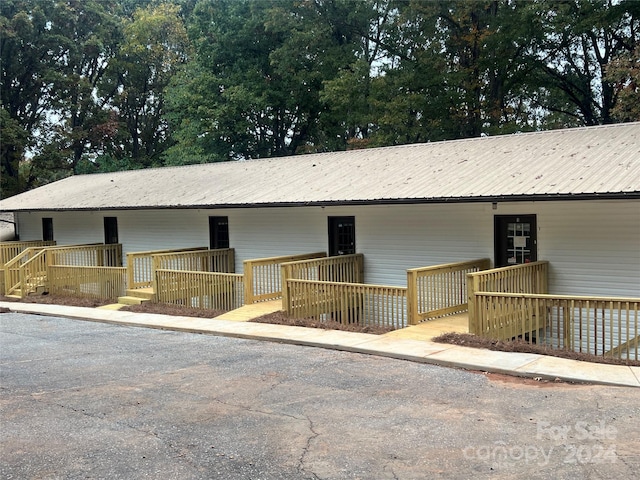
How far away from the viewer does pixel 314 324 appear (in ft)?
40.2

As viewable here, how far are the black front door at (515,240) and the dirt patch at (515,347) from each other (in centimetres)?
375

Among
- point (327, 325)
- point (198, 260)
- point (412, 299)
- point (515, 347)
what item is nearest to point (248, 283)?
point (327, 325)

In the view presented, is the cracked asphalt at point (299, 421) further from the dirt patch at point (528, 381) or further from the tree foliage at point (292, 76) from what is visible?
the tree foliage at point (292, 76)

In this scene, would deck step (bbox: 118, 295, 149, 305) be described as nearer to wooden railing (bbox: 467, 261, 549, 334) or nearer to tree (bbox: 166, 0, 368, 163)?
wooden railing (bbox: 467, 261, 549, 334)

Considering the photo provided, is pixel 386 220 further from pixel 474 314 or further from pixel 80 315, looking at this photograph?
pixel 80 315

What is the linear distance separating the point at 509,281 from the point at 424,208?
3.68 metres

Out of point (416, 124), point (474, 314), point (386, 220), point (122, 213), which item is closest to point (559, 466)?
point (474, 314)

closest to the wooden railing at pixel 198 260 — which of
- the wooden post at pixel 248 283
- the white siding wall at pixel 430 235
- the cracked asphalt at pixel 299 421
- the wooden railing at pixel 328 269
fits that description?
the white siding wall at pixel 430 235

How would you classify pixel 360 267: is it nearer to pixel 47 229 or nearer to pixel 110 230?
pixel 110 230

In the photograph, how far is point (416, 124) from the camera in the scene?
31.3m

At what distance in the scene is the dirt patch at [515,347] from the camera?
29.3 ft

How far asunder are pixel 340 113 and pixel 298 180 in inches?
685

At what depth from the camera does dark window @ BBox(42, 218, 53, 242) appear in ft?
84.6

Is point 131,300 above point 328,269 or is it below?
below
